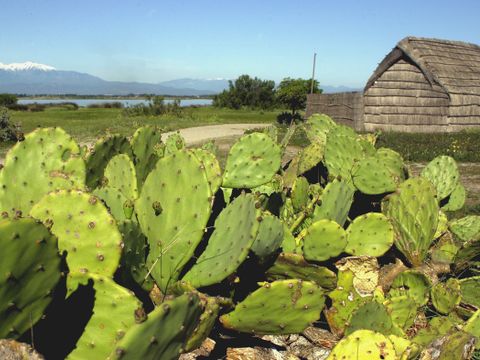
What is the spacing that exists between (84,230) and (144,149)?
1.38 m

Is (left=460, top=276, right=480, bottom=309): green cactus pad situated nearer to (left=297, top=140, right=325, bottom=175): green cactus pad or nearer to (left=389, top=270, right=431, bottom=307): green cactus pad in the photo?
(left=389, top=270, right=431, bottom=307): green cactus pad

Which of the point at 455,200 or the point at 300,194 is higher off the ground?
the point at 300,194

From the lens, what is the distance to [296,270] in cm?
261

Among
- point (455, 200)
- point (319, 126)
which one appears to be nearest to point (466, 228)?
point (455, 200)

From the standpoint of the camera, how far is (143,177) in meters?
3.07

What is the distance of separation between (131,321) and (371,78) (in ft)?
70.4

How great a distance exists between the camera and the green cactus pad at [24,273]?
1.38 metres

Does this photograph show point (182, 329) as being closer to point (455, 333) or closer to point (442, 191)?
point (455, 333)

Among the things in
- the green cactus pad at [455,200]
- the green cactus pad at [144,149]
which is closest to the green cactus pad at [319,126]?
the green cactus pad at [455,200]

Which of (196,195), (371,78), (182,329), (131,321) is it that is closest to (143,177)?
(196,195)

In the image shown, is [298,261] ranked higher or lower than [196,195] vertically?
lower

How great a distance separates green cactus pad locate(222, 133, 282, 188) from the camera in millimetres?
3129

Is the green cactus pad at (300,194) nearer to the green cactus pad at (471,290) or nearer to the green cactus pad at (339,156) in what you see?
the green cactus pad at (339,156)

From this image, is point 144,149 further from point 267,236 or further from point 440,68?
point 440,68
